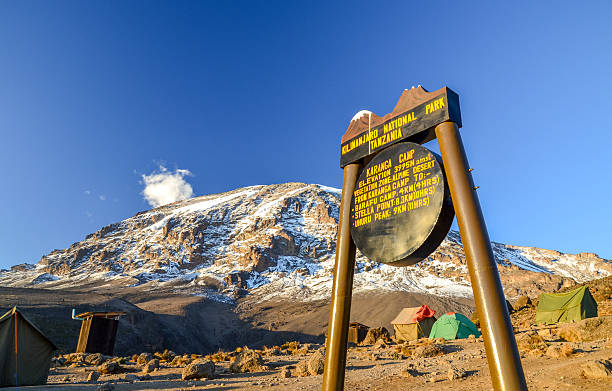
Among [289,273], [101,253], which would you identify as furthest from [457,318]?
[101,253]

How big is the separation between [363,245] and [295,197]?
15181 centimetres

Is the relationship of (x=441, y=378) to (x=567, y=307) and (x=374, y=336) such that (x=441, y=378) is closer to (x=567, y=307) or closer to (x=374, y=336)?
(x=567, y=307)

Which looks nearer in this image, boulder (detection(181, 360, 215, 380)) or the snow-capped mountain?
boulder (detection(181, 360, 215, 380))

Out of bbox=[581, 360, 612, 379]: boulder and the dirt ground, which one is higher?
bbox=[581, 360, 612, 379]: boulder

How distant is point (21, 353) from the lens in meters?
10.7

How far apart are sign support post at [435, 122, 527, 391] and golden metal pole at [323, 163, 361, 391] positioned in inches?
63.5

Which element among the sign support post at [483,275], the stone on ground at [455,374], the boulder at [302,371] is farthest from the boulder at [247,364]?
the sign support post at [483,275]

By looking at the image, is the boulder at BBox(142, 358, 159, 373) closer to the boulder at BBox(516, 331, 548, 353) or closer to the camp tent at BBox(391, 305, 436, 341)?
the boulder at BBox(516, 331, 548, 353)

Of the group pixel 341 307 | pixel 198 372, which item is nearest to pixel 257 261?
pixel 198 372

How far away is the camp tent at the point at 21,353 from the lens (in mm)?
10359

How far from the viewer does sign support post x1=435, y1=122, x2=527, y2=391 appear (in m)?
2.96

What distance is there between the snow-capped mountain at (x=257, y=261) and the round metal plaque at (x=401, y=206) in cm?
7826

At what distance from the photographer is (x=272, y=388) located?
28.4 feet

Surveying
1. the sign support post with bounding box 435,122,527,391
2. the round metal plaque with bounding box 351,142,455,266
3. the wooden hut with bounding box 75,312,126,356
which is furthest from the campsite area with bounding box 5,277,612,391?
the wooden hut with bounding box 75,312,126,356
